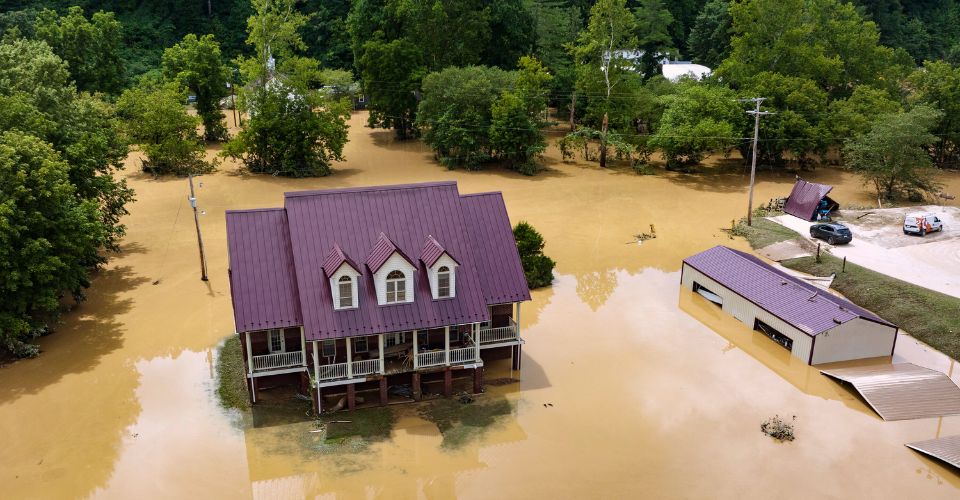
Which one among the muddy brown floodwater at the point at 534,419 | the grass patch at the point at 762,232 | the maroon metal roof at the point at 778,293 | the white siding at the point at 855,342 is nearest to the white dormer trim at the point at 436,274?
the muddy brown floodwater at the point at 534,419

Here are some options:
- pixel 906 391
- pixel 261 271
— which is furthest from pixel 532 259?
pixel 906 391

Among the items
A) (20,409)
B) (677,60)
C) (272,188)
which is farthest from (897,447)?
(677,60)

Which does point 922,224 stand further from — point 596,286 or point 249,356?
point 249,356

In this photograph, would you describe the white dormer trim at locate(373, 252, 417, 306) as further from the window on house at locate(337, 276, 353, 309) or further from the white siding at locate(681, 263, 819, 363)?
the white siding at locate(681, 263, 819, 363)

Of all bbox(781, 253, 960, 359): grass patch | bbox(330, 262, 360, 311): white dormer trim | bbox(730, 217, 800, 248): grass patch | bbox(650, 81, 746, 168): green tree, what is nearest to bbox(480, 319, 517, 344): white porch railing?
bbox(330, 262, 360, 311): white dormer trim

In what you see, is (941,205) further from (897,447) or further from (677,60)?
(677,60)
